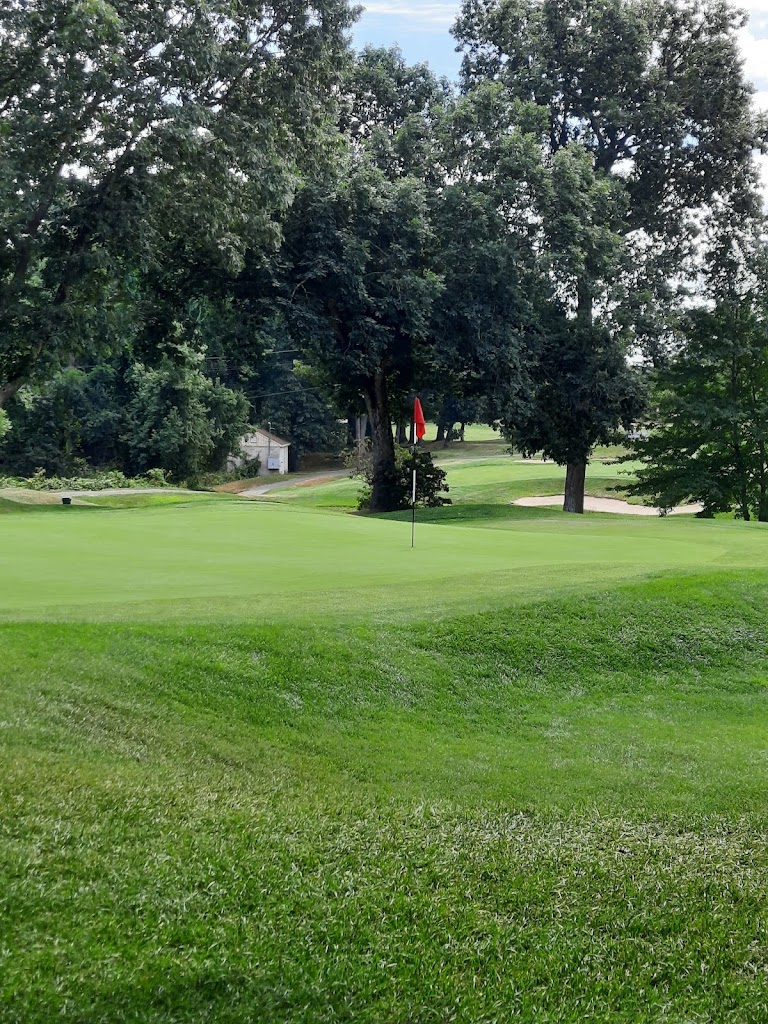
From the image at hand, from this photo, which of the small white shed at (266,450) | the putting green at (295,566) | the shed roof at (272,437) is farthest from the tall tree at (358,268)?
the small white shed at (266,450)

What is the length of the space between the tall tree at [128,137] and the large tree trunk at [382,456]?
29.2 ft

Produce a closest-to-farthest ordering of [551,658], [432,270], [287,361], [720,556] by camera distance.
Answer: [551,658] → [720,556] → [432,270] → [287,361]

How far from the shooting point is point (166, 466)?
55906mm

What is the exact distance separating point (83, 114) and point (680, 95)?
21568mm

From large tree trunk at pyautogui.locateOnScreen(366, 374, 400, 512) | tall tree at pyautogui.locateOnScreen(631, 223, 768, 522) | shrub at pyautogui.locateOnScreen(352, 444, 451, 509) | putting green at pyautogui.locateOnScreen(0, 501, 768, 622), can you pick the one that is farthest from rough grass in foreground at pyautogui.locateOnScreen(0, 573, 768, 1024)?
tall tree at pyautogui.locateOnScreen(631, 223, 768, 522)

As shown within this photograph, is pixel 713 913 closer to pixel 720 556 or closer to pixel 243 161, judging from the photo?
pixel 720 556

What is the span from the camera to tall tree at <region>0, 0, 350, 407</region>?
1978cm

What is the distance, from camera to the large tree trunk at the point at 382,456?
32219 millimetres

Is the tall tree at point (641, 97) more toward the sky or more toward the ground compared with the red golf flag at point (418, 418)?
more toward the sky

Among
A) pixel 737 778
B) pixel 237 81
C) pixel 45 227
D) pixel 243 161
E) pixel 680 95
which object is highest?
pixel 680 95

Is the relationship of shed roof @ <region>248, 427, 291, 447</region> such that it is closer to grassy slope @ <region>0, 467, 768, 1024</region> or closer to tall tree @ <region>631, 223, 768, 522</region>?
tall tree @ <region>631, 223, 768, 522</region>

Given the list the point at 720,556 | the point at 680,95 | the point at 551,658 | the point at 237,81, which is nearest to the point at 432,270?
the point at 237,81

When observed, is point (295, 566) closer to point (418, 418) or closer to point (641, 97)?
point (418, 418)

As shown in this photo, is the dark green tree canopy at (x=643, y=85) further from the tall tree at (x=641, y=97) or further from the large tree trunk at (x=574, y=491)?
the large tree trunk at (x=574, y=491)
